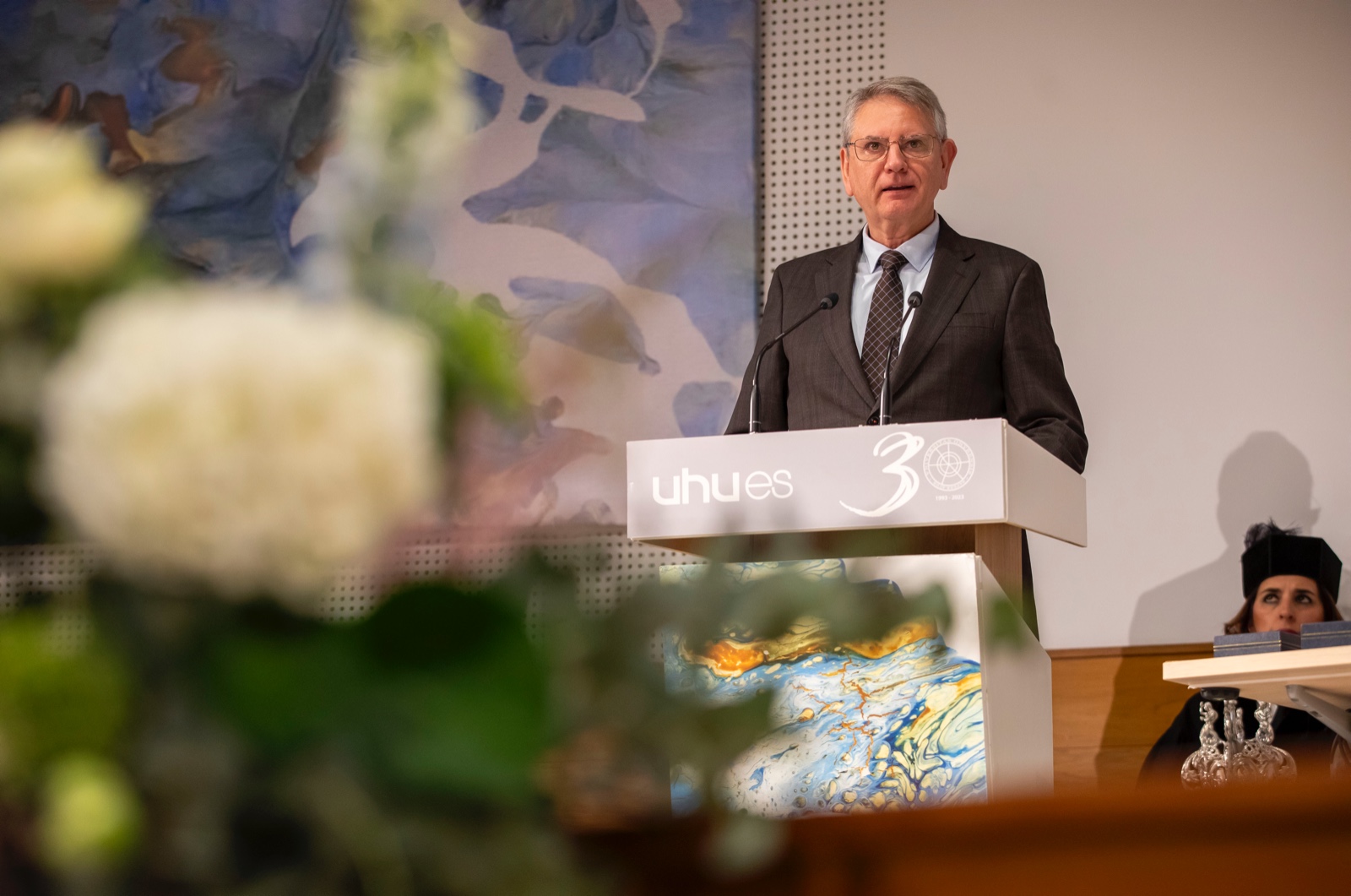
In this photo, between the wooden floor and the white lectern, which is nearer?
the white lectern

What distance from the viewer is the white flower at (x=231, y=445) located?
0.25m

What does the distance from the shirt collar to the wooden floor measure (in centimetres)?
160

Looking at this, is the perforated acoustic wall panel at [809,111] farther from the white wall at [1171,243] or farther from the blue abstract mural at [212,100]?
the blue abstract mural at [212,100]

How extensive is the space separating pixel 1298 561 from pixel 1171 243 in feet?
3.38

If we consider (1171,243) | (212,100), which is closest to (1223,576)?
(1171,243)

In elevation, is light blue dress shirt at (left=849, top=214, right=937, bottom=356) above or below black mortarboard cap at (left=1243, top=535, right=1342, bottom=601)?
above

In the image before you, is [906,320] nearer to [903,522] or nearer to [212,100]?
[903,522]

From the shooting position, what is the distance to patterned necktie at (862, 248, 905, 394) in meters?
2.41

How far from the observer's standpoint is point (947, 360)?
2.44 metres

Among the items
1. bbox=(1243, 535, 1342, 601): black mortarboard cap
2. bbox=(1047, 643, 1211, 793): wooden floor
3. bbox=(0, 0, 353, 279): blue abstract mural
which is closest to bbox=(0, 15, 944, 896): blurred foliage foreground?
bbox=(1243, 535, 1342, 601): black mortarboard cap

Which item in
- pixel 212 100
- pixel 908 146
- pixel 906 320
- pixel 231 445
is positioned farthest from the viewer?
pixel 212 100

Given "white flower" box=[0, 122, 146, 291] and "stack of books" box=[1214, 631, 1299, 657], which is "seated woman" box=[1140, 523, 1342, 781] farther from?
"white flower" box=[0, 122, 146, 291]

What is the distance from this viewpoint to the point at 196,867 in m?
0.26

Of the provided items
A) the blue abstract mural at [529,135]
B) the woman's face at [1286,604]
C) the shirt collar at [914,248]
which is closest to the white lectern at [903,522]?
the shirt collar at [914,248]
